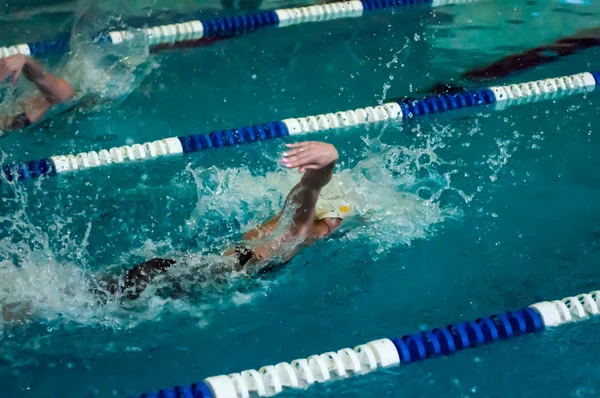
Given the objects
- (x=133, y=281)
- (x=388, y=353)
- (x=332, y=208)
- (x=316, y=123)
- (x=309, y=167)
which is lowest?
(x=388, y=353)

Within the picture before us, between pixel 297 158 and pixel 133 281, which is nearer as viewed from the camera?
pixel 297 158

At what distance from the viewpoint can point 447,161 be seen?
12.5ft

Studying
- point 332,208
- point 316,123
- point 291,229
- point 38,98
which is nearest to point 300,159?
point 291,229

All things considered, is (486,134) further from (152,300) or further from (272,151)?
(152,300)

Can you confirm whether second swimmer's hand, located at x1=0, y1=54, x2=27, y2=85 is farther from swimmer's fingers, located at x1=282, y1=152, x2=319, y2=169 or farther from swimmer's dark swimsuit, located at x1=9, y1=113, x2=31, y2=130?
swimmer's fingers, located at x1=282, y1=152, x2=319, y2=169

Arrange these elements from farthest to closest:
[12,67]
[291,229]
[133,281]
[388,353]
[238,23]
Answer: [238,23]
[12,67]
[291,229]
[133,281]
[388,353]

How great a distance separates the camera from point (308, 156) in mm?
2578

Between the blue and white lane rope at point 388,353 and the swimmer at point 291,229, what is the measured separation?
0.51 m

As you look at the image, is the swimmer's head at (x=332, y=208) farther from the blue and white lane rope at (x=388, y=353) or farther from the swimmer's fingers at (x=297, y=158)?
the blue and white lane rope at (x=388, y=353)

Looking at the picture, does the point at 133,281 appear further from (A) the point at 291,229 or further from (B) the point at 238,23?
(B) the point at 238,23

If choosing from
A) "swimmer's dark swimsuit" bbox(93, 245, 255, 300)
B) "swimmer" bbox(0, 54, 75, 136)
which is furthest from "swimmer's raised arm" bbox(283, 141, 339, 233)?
"swimmer" bbox(0, 54, 75, 136)

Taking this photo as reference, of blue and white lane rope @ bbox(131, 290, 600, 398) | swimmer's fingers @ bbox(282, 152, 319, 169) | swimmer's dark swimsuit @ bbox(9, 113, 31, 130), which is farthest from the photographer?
swimmer's dark swimsuit @ bbox(9, 113, 31, 130)

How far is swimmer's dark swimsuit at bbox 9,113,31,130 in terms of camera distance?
397cm

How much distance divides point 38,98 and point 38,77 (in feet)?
0.55
